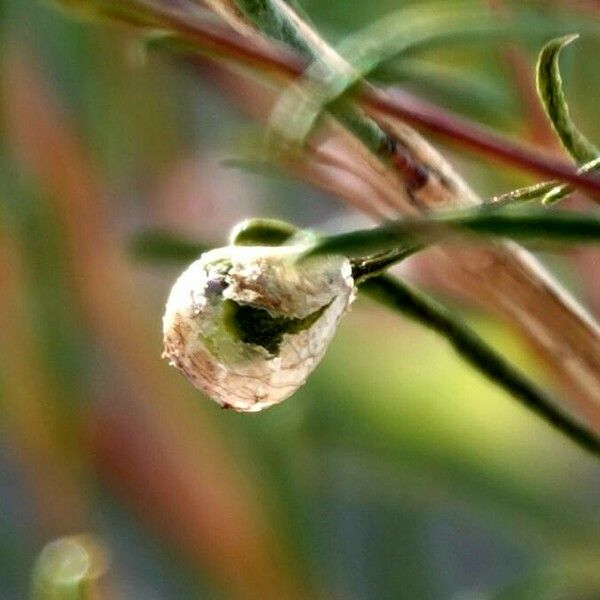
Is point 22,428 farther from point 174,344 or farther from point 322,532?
point 174,344

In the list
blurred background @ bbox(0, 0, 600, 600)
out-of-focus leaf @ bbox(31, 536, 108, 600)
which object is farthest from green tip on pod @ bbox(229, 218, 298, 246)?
blurred background @ bbox(0, 0, 600, 600)

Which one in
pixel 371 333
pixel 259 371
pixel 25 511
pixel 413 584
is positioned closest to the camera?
pixel 259 371

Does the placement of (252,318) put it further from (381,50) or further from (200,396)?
(200,396)

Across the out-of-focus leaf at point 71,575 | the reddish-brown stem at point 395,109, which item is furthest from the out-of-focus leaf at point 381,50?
the out-of-focus leaf at point 71,575

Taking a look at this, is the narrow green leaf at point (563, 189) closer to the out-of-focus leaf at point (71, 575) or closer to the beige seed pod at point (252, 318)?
the beige seed pod at point (252, 318)

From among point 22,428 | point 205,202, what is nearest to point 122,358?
point 22,428
